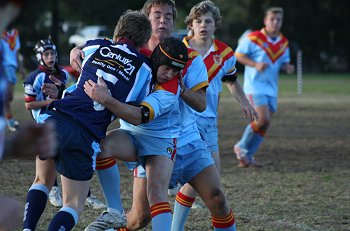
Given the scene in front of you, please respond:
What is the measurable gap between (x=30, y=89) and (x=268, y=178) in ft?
11.3

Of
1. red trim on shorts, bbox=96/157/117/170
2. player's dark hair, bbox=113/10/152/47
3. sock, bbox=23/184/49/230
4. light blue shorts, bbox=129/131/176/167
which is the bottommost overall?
sock, bbox=23/184/49/230

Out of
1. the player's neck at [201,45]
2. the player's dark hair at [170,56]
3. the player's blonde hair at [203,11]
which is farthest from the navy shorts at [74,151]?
the player's blonde hair at [203,11]

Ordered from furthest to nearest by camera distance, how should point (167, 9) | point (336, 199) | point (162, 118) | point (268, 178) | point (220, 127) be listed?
point (220, 127) < point (268, 178) < point (336, 199) < point (167, 9) < point (162, 118)

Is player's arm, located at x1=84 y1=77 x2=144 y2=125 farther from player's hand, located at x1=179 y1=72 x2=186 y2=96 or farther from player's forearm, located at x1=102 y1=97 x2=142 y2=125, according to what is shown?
player's hand, located at x1=179 y1=72 x2=186 y2=96

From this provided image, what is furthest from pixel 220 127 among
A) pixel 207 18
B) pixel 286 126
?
pixel 207 18

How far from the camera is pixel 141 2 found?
44156 mm

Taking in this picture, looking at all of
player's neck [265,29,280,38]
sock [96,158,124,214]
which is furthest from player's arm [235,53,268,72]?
sock [96,158,124,214]

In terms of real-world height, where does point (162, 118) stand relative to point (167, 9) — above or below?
below

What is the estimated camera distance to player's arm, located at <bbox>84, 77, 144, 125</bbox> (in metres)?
5.05

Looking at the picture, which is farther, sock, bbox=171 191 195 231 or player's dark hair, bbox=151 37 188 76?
sock, bbox=171 191 195 231

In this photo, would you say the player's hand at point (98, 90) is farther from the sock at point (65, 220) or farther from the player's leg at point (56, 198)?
the player's leg at point (56, 198)

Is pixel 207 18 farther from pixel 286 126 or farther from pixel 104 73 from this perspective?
pixel 286 126

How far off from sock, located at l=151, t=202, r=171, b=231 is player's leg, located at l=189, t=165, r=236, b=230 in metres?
0.38

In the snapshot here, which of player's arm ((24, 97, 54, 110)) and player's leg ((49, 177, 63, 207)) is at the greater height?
player's arm ((24, 97, 54, 110))
